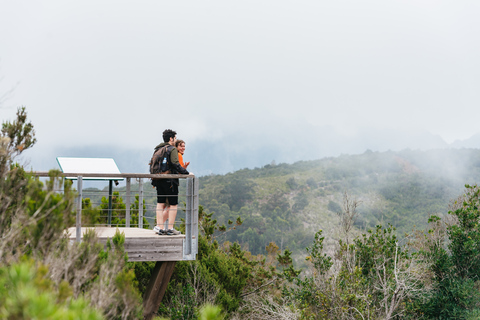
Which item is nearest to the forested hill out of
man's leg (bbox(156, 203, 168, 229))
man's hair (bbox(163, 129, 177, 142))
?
man's leg (bbox(156, 203, 168, 229))

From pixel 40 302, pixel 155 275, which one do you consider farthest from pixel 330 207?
pixel 40 302

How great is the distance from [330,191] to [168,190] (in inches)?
2335

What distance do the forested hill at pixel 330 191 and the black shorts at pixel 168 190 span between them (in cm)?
3295

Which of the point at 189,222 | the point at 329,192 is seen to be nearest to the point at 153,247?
the point at 189,222

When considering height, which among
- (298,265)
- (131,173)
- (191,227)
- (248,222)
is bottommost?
(298,265)

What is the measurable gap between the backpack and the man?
22 millimetres

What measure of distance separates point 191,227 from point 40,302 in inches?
169

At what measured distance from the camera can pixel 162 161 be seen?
604 cm

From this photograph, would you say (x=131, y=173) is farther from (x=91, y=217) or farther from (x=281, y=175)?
(x=281, y=175)

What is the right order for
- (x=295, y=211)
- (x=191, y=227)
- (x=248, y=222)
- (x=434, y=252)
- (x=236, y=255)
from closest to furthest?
(x=191, y=227) → (x=434, y=252) → (x=236, y=255) → (x=248, y=222) → (x=295, y=211)

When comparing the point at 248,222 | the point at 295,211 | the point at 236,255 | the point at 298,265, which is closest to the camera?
the point at 236,255

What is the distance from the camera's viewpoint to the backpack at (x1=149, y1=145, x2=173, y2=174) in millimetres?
6031

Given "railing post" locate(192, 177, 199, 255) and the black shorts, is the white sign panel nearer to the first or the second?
the black shorts

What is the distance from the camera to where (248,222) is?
50.8 meters
